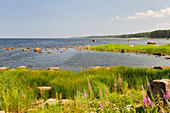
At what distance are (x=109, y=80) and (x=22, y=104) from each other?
15.6ft

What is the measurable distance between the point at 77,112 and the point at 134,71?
6.91 meters

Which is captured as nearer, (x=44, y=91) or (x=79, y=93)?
(x=79, y=93)

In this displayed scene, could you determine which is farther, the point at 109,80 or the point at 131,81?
the point at 131,81

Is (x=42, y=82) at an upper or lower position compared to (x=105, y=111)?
lower

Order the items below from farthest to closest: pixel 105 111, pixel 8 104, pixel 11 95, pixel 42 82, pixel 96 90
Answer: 1. pixel 42 82
2. pixel 96 90
3. pixel 11 95
4. pixel 8 104
5. pixel 105 111

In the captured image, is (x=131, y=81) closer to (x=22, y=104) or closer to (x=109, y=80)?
(x=109, y=80)

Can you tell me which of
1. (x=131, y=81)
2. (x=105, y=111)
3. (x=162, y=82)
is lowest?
(x=131, y=81)

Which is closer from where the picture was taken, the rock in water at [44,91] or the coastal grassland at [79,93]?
the coastal grassland at [79,93]

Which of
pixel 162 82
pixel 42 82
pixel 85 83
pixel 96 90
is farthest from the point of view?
pixel 42 82

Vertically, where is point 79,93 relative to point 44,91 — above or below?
above

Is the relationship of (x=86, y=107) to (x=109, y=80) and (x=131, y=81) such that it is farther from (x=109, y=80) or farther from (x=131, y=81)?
(x=131, y=81)

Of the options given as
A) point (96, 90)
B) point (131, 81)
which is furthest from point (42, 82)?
point (131, 81)

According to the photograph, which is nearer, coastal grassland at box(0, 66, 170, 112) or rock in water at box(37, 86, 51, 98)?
coastal grassland at box(0, 66, 170, 112)

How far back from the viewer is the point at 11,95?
5508 millimetres
